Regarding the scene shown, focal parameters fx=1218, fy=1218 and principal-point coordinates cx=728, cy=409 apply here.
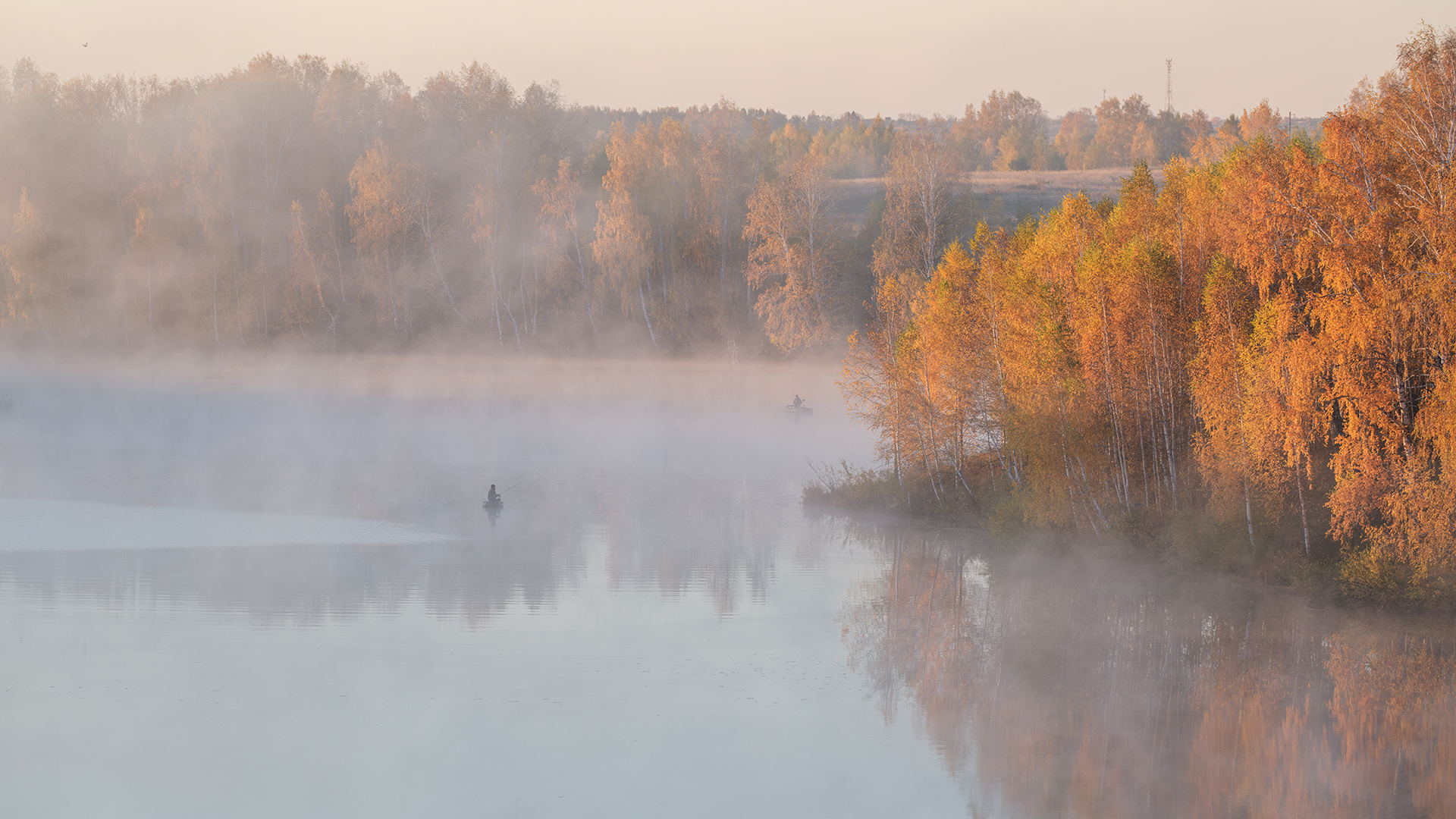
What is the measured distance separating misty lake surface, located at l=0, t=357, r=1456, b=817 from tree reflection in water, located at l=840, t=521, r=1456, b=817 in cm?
7

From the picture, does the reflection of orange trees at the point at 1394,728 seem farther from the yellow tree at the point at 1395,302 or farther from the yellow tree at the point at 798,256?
the yellow tree at the point at 798,256

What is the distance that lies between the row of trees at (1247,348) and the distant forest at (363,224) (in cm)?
3966


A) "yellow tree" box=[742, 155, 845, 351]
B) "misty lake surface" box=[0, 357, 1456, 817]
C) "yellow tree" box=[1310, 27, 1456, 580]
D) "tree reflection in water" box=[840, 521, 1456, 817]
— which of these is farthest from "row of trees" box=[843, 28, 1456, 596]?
"yellow tree" box=[742, 155, 845, 351]

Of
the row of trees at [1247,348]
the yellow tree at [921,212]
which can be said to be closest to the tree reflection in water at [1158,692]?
the row of trees at [1247,348]

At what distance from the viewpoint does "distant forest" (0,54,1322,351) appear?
72.8 meters

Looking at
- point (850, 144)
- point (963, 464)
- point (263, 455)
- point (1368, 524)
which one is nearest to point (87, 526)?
point (263, 455)

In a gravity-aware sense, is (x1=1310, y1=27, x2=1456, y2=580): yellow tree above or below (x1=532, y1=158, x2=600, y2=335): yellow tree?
below

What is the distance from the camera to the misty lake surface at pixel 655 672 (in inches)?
529

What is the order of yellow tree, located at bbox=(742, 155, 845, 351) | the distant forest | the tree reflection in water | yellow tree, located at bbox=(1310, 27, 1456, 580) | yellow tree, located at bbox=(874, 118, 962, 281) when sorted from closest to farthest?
the tree reflection in water → yellow tree, located at bbox=(1310, 27, 1456, 580) → yellow tree, located at bbox=(874, 118, 962, 281) → yellow tree, located at bbox=(742, 155, 845, 351) → the distant forest

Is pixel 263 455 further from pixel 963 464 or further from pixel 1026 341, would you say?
pixel 1026 341

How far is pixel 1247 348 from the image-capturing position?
22547 mm

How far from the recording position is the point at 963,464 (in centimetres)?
3544

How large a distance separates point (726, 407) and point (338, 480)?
92.2ft

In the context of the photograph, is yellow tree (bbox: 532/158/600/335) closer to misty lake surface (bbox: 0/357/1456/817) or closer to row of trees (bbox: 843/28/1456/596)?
misty lake surface (bbox: 0/357/1456/817)
